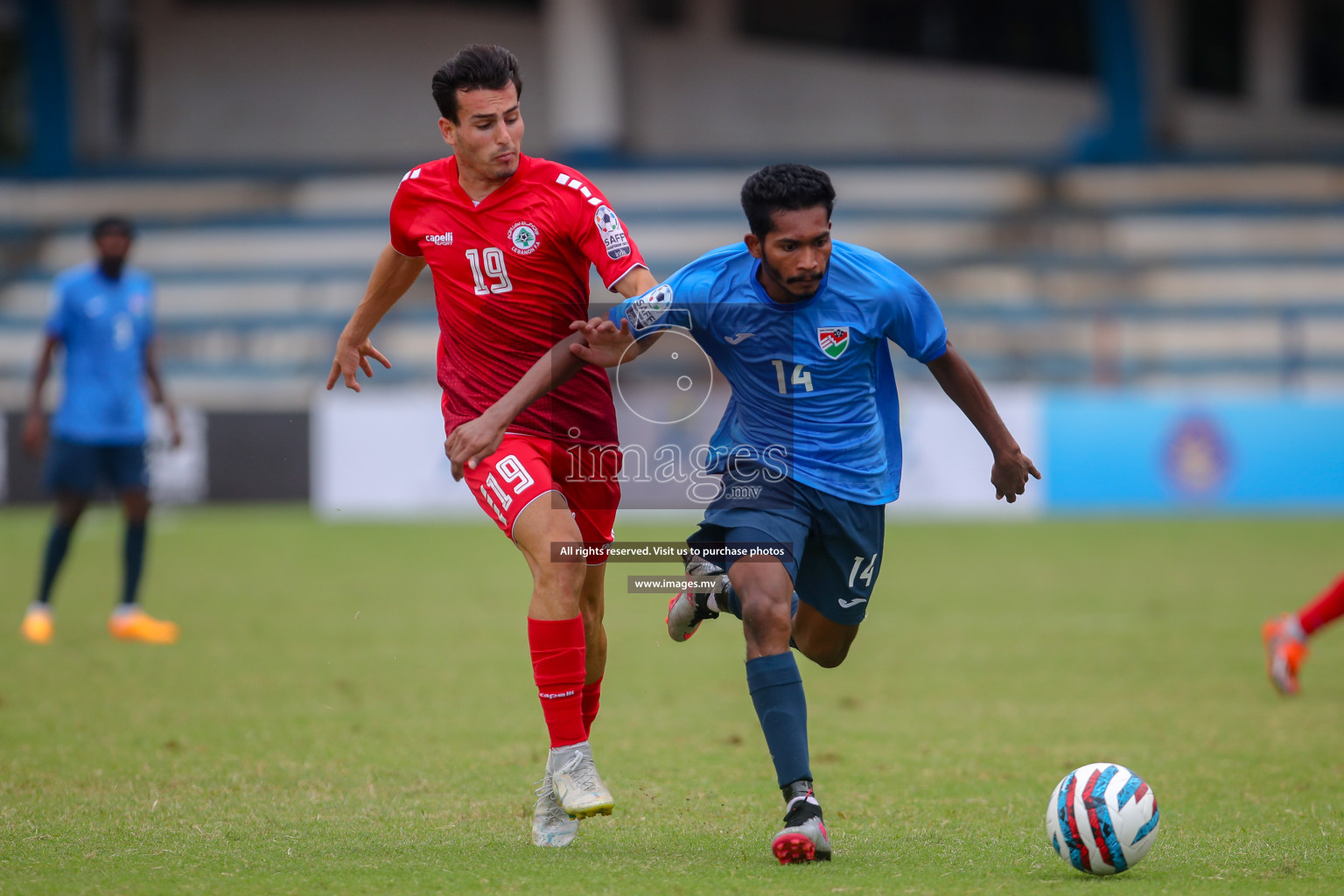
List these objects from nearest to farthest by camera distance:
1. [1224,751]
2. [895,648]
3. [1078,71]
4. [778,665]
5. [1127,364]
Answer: [778,665] → [1224,751] → [895,648] → [1127,364] → [1078,71]

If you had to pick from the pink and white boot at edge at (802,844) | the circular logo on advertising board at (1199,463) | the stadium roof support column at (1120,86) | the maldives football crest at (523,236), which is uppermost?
the stadium roof support column at (1120,86)

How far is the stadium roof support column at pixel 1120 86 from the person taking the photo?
24.0 meters

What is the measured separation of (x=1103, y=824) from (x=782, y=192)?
191 centimetres

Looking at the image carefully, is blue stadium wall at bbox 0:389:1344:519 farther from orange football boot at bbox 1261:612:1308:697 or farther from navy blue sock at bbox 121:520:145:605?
orange football boot at bbox 1261:612:1308:697

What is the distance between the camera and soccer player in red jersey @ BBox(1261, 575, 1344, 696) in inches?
280

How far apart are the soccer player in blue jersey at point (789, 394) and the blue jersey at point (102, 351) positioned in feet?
17.2

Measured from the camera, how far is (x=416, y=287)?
23781 millimetres

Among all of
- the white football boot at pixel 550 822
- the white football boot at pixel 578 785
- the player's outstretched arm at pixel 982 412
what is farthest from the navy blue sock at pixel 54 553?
the player's outstretched arm at pixel 982 412

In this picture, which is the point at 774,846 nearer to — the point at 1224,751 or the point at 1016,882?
the point at 1016,882

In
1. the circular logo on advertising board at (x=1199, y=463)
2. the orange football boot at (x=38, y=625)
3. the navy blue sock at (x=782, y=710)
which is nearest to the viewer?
the navy blue sock at (x=782, y=710)

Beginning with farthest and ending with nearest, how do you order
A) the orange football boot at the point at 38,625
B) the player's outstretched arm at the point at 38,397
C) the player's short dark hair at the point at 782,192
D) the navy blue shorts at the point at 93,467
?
the player's outstretched arm at the point at 38,397, the navy blue shorts at the point at 93,467, the orange football boot at the point at 38,625, the player's short dark hair at the point at 782,192

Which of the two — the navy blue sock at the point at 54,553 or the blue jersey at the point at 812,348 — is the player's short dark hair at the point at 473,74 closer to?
the blue jersey at the point at 812,348

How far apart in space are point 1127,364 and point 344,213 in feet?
41.6

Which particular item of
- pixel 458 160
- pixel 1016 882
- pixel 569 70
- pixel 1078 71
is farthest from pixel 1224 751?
pixel 1078 71
